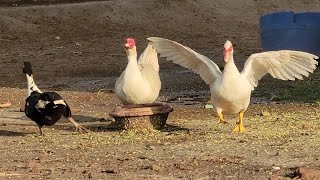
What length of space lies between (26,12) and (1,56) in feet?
16.4

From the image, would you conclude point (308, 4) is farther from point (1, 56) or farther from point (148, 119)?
point (148, 119)

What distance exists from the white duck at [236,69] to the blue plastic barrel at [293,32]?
663cm

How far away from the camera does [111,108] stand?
12086 mm

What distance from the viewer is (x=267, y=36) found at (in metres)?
16.7

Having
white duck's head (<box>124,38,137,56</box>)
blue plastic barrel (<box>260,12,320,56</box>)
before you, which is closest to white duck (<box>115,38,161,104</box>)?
white duck's head (<box>124,38,137,56</box>)

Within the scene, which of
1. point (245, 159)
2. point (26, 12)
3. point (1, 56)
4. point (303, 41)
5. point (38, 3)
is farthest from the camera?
point (38, 3)

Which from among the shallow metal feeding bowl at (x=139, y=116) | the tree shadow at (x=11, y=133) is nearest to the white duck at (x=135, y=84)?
the shallow metal feeding bowl at (x=139, y=116)

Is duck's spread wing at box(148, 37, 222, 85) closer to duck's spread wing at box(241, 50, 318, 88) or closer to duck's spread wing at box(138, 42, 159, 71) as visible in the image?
duck's spread wing at box(241, 50, 318, 88)

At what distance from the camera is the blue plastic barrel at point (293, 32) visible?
1622 cm

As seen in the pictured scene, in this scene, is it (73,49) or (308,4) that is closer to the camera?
(73,49)

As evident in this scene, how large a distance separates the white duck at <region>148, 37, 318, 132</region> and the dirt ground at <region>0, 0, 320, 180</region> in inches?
13.7

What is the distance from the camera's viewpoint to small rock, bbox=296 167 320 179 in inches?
265

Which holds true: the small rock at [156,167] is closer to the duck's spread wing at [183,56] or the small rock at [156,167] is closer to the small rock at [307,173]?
the small rock at [307,173]

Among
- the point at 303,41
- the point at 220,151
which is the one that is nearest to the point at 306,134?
the point at 220,151
